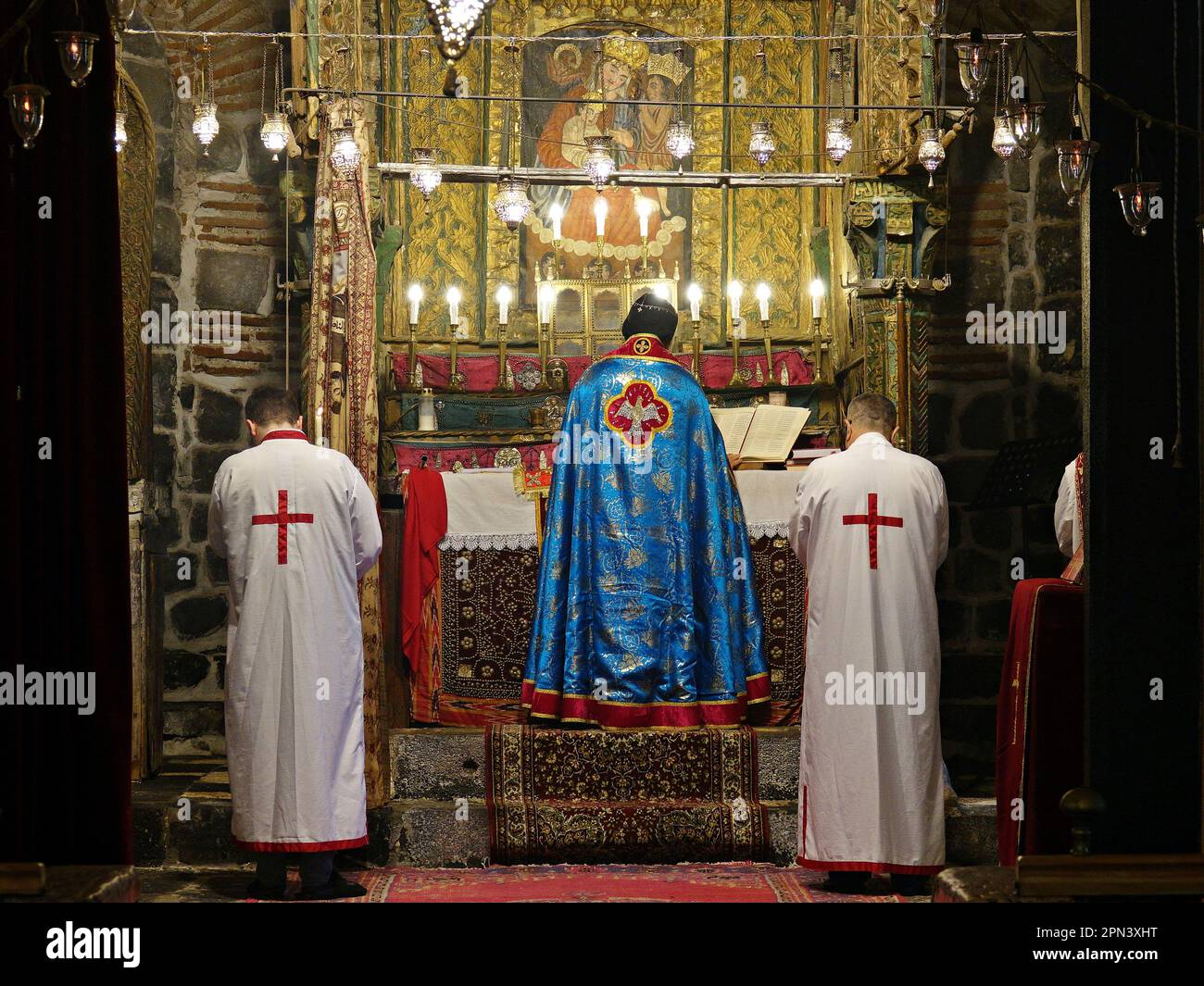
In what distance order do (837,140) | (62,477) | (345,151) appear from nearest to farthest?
(62,477)
(345,151)
(837,140)

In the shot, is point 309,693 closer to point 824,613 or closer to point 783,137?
point 824,613

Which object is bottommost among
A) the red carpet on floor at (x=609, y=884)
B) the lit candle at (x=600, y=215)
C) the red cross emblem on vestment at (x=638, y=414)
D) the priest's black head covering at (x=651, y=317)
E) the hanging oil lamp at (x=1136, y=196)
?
the red carpet on floor at (x=609, y=884)

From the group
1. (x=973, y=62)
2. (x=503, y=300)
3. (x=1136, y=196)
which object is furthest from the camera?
(x=503, y=300)

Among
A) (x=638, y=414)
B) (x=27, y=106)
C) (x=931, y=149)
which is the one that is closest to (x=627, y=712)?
(x=638, y=414)

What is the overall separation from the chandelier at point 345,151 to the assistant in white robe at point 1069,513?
3.41 m

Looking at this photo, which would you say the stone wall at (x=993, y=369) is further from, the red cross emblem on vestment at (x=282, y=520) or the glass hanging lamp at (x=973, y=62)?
the red cross emblem on vestment at (x=282, y=520)

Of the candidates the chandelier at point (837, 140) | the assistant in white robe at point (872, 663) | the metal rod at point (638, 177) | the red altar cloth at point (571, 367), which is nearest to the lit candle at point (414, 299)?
the red altar cloth at point (571, 367)

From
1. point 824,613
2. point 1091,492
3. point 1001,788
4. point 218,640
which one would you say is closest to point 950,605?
point 824,613

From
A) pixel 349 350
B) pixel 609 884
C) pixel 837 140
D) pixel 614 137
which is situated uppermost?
pixel 614 137

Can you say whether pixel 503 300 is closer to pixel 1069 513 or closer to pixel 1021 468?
pixel 1021 468

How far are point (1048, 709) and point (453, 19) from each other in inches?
120

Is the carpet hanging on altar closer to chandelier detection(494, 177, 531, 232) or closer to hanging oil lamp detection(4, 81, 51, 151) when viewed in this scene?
chandelier detection(494, 177, 531, 232)

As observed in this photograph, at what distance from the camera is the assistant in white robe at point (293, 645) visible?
661cm

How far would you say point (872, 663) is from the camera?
700cm
